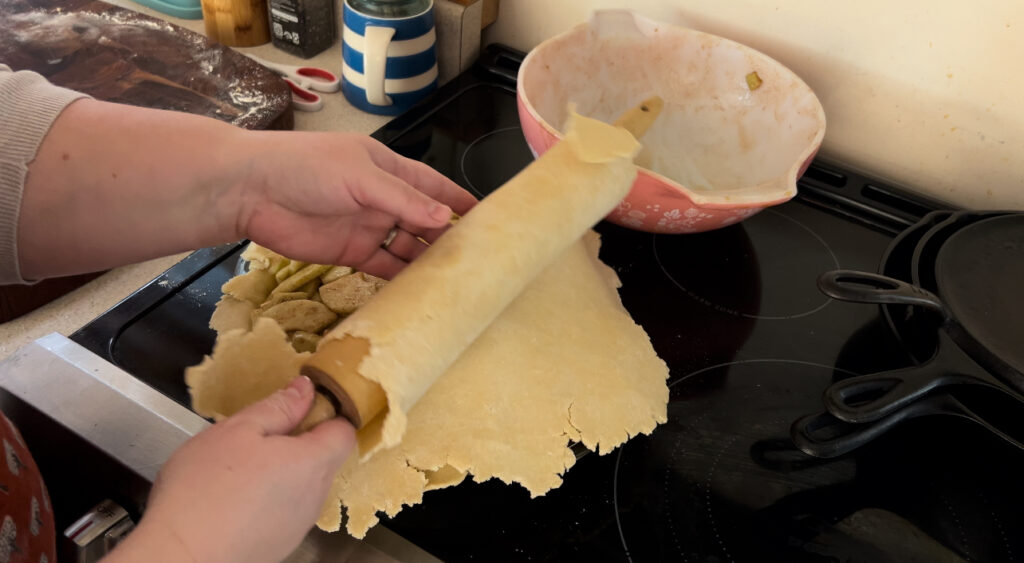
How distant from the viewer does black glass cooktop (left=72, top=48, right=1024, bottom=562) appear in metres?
0.63

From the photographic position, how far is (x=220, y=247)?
794 mm

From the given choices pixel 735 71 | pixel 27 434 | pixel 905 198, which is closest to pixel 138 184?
pixel 27 434

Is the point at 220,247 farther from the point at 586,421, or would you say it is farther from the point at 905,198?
the point at 905,198

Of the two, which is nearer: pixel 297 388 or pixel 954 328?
pixel 297 388

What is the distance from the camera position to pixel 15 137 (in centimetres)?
54

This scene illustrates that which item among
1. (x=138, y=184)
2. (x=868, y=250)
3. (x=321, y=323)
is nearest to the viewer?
(x=138, y=184)

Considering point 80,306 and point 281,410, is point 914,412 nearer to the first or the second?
point 281,410

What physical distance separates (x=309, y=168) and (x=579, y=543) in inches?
15.8

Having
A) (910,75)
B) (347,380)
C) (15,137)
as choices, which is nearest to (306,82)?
(15,137)

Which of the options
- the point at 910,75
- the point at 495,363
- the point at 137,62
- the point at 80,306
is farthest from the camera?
the point at 137,62

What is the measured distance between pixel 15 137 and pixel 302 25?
2.22 feet

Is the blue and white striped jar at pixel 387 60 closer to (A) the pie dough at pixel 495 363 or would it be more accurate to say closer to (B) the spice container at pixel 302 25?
(B) the spice container at pixel 302 25

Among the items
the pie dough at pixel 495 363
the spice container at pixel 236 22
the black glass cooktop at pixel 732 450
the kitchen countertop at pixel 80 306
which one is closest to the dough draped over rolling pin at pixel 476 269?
the pie dough at pixel 495 363

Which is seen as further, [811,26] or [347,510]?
[811,26]
